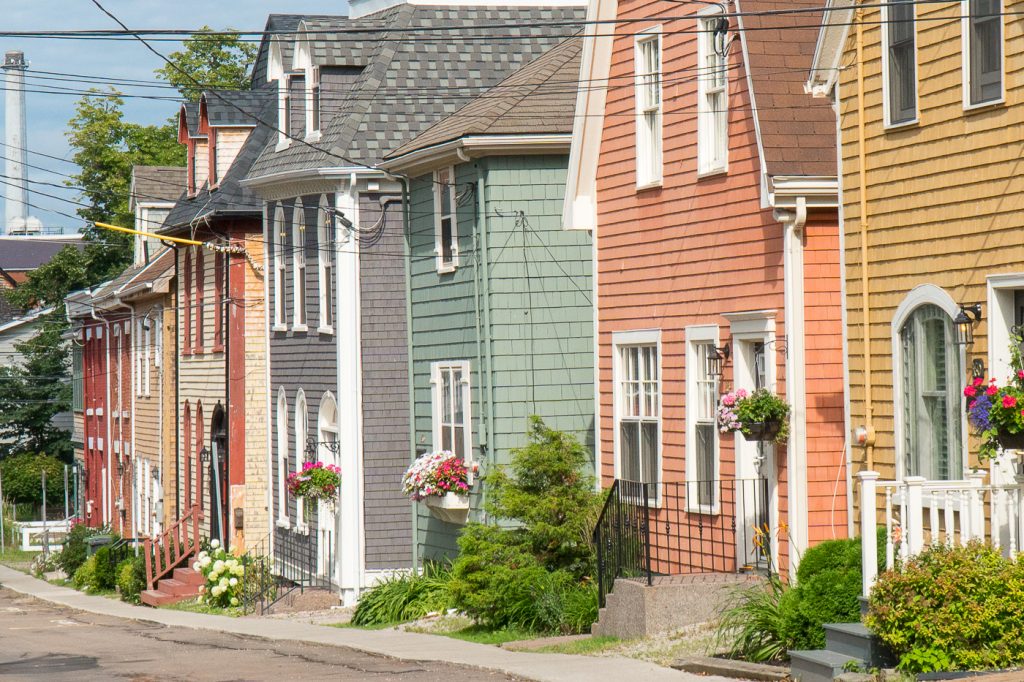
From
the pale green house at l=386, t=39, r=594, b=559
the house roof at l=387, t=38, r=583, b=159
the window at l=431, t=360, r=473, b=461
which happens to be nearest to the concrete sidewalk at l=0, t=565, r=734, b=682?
the pale green house at l=386, t=39, r=594, b=559

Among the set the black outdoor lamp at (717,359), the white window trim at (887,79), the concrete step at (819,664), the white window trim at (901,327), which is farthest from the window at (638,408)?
the concrete step at (819,664)

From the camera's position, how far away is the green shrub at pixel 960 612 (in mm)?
11133

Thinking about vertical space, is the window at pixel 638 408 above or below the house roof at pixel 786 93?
below

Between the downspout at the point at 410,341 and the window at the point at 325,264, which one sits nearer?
the downspout at the point at 410,341

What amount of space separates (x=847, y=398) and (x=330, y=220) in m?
13.7

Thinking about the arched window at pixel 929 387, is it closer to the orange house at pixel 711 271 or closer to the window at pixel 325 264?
the orange house at pixel 711 271

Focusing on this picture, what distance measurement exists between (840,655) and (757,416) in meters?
3.78

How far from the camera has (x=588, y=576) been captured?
19.2m

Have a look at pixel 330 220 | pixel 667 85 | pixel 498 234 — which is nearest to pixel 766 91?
pixel 667 85

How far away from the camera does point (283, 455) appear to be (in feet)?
98.6

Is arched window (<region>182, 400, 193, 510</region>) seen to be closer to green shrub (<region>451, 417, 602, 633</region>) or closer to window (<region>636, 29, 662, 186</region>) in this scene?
green shrub (<region>451, 417, 602, 633</region>)

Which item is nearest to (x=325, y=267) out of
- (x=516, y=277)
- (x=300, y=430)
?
(x=300, y=430)

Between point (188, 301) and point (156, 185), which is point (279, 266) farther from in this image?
point (156, 185)

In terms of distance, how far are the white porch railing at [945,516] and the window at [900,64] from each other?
368 centimetres
